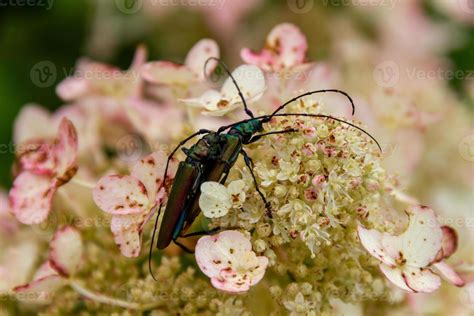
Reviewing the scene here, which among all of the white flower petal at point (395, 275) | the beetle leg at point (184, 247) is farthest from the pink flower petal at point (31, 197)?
the white flower petal at point (395, 275)

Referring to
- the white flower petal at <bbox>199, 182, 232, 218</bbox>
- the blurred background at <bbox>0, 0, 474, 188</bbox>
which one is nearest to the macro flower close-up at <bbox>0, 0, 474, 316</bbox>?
the white flower petal at <bbox>199, 182, 232, 218</bbox>

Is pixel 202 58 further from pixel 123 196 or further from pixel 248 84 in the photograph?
pixel 123 196

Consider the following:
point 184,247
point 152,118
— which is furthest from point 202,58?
point 184,247

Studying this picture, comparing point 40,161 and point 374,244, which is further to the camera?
point 40,161

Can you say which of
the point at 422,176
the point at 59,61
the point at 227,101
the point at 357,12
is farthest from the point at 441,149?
the point at 59,61

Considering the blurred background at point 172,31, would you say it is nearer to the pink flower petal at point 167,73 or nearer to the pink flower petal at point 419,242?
the pink flower petal at point 167,73
